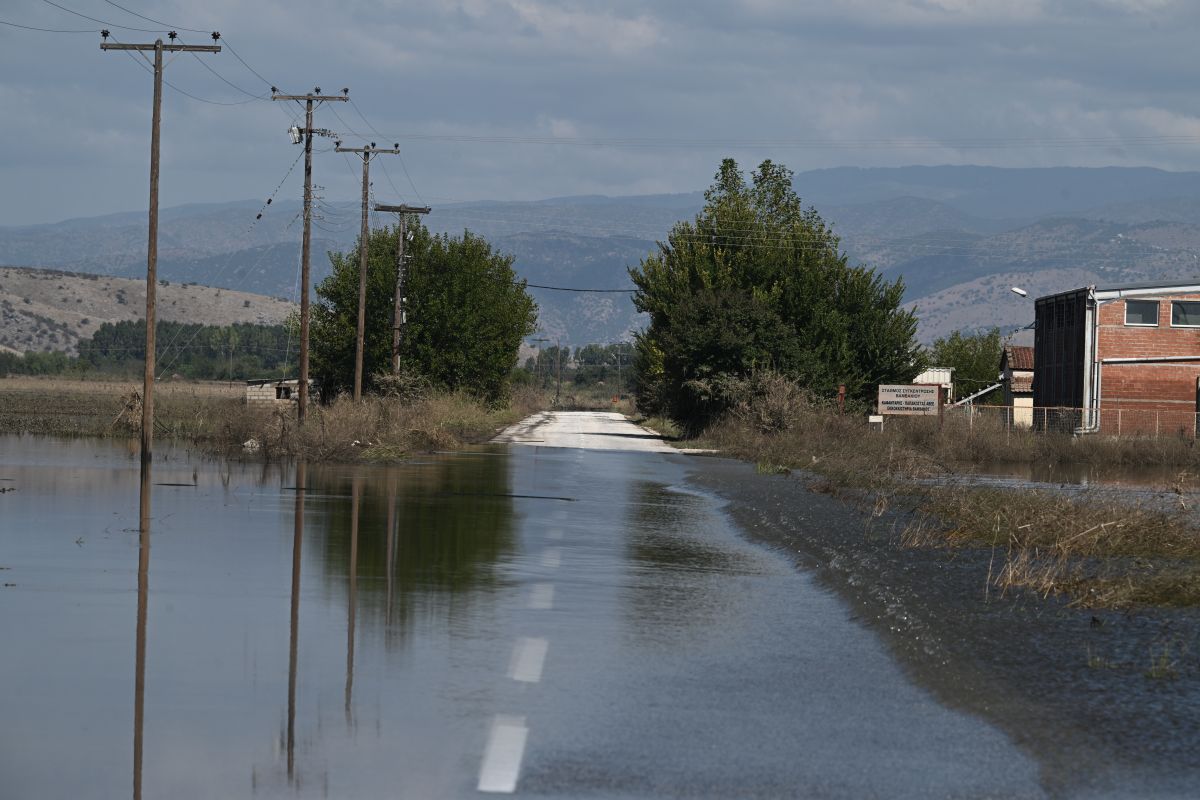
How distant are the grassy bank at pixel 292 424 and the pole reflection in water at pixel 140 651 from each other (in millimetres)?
15048

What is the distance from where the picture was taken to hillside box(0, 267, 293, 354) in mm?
168875

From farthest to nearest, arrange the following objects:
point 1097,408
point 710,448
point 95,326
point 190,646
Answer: point 95,326, point 1097,408, point 710,448, point 190,646

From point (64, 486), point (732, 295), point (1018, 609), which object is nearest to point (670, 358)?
point (732, 295)

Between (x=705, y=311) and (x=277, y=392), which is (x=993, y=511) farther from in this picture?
(x=705, y=311)

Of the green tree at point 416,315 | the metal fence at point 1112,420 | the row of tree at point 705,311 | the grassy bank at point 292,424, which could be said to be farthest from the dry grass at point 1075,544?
the green tree at point 416,315

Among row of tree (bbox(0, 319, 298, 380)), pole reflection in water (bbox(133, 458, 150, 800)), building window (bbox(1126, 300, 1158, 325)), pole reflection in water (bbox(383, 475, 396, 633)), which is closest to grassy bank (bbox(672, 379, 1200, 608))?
pole reflection in water (bbox(383, 475, 396, 633))

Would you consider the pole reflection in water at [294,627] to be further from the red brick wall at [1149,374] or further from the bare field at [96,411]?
the red brick wall at [1149,374]

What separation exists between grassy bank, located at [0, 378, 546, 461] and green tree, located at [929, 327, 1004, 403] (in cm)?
5612

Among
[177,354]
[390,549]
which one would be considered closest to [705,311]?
[390,549]

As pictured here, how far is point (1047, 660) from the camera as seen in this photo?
10.9 meters

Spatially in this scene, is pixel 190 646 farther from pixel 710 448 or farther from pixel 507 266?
pixel 507 266

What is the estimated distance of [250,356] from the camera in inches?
6319

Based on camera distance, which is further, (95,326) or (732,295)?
(95,326)

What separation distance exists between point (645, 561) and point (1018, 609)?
15.6 feet
